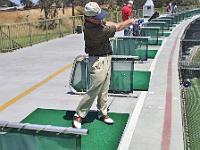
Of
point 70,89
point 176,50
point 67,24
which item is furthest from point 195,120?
point 67,24

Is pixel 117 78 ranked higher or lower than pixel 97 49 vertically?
lower

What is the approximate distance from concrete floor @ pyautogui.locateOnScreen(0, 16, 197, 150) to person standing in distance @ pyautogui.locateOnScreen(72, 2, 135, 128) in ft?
2.44

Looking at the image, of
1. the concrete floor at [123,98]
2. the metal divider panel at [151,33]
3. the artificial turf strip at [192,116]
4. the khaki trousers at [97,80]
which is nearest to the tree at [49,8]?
the metal divider panel at [151,33]

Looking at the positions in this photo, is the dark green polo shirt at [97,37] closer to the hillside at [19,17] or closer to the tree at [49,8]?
the tree at [49,8]

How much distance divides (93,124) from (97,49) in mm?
1256

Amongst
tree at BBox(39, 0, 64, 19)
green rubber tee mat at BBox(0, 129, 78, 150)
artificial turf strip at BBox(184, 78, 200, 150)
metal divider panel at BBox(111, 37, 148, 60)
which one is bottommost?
artificial turf strip at BBox(184, 78, 200, 150)

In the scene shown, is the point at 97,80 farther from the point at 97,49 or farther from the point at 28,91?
the point at 28,91

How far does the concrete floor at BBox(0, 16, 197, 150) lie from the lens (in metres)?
6.22

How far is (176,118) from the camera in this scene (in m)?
7.07

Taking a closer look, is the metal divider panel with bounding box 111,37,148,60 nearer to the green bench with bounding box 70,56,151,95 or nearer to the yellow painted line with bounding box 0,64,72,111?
the yellow painted line with bounding box 0,64,72,111

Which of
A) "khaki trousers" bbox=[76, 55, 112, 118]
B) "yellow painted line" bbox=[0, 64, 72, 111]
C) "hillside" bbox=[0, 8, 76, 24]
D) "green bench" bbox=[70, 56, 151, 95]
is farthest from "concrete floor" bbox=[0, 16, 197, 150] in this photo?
"hillside" bbox=[0, 8, 76, 24]

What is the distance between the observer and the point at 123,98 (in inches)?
343

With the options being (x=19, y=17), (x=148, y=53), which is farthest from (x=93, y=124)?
(x=19, y=17)

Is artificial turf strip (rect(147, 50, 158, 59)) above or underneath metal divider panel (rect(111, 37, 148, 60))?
underneath
